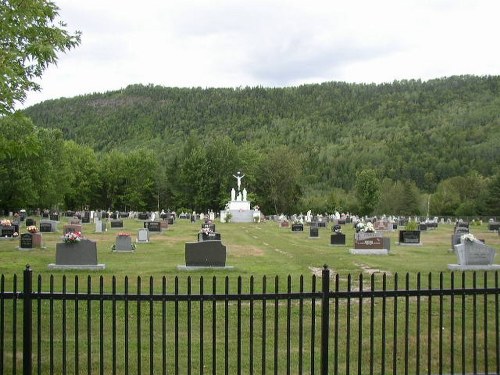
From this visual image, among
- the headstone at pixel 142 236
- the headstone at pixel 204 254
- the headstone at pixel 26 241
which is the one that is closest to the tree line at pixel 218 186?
the headstone at pixel 142 236

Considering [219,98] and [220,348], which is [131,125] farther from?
[220,348]

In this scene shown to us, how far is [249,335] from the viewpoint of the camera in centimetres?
907

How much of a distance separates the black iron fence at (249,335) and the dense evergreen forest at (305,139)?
72.8m

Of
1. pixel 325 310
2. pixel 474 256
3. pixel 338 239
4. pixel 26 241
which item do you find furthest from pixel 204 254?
pixel 338 239

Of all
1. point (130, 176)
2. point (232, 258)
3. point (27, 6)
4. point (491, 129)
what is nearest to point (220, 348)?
point (27, 6)

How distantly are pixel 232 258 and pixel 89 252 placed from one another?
6152 mm

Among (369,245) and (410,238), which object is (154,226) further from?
(369,245)

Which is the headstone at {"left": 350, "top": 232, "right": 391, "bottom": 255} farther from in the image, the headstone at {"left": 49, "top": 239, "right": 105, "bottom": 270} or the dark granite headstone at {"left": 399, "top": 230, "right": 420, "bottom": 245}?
the headstone at {"left": 49, "top": 239, "right": 105, "bottom": 270}

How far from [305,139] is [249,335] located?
158 metres

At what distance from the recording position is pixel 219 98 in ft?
607

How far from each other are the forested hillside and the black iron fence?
11939cm

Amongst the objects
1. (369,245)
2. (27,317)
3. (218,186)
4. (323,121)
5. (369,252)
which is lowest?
(369,252)

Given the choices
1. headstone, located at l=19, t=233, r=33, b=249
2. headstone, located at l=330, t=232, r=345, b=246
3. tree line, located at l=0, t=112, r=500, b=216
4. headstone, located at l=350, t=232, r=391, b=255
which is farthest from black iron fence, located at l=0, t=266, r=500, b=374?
tree line, located at l=0, t=112, r=500, b=216

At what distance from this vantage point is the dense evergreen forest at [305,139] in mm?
97875
